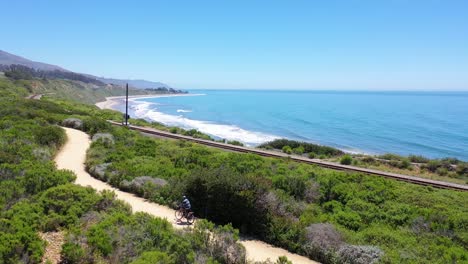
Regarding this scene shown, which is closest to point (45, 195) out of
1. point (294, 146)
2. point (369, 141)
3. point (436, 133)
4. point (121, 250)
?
point (121, 250)

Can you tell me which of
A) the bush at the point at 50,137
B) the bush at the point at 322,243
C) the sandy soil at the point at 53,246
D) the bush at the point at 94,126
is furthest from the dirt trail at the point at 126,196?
the sandy soil at the point at 53,246

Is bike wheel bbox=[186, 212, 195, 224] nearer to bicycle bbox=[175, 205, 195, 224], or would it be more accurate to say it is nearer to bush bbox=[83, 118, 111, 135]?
bicycle bbox=[175, 205, 195, 224]

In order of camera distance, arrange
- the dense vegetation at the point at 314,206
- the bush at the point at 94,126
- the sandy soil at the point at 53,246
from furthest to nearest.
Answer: the bush at the point at 94,126, the dense vegetation at the point at 314,206, the sandy soil at the point at 53,246

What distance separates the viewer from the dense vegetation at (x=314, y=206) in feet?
34.3

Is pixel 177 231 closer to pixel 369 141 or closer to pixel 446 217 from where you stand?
pixel 446 217

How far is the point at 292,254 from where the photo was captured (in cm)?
1068

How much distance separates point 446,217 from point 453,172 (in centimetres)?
1986

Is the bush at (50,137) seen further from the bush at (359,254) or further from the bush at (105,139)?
the bush at (359,254)

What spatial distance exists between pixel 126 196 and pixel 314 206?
25.8 ft

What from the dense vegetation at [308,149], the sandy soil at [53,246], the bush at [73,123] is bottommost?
the dense vegetation at [308,149]

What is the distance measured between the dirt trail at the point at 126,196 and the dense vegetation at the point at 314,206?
0.36 metres

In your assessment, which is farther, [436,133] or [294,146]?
[436,133]

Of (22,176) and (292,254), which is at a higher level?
(22,176)

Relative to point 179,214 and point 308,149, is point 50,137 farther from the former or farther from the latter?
point 308,149
